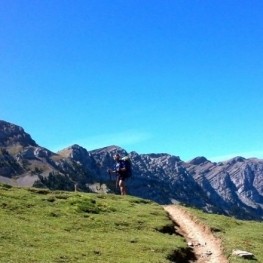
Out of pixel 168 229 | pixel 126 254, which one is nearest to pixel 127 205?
pixel 168 229

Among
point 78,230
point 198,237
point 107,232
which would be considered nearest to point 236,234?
point 198,237

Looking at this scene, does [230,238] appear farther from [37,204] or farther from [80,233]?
[37,204]

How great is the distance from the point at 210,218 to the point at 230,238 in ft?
24.8

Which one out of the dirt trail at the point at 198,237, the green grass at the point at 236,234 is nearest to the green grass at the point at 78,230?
the dirt trail at the point at 198,237

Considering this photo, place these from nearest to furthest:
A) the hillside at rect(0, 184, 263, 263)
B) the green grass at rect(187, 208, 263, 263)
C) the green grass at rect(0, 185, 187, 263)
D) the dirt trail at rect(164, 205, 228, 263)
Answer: the green grass at rect(0, 185, 187, 263)
the hillside at rect(0, 184, 263, 263)
the dirt trail at rect(164, 205, 228, 263)
the green grass at rect(187, 208, 263, 263)

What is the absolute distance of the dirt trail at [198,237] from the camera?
93.4 ft

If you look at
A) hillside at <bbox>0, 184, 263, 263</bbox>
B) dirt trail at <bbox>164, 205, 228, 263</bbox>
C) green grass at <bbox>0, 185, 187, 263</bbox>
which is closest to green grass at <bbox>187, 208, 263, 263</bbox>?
hillside at <bbox>0, 184, 263, 263</bbox>

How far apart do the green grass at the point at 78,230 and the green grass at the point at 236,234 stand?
335cm

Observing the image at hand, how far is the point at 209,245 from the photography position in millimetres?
31281

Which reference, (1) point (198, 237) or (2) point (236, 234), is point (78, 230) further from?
(2) point (236, 234)

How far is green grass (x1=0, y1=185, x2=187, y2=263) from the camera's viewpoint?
22.2 metres

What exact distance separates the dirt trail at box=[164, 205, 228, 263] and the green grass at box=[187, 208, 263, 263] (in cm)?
53

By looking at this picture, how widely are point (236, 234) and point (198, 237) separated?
3.18 m

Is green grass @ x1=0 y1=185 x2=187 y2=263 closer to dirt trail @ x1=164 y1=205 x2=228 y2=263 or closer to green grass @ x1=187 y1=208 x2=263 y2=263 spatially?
dirt trail @ x1=164 y1=205 x2=228 y2=263
